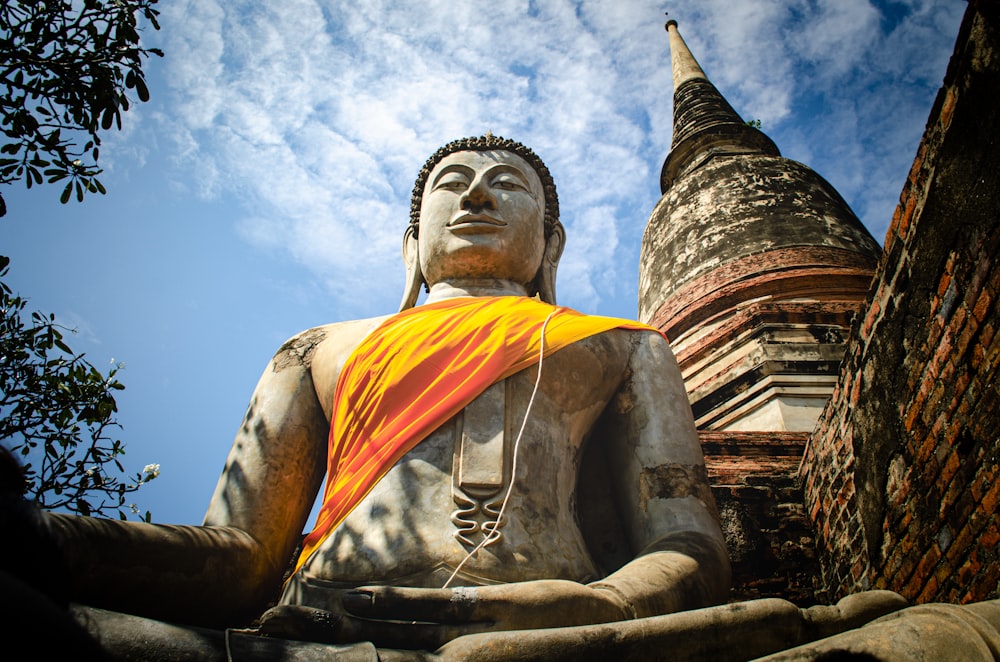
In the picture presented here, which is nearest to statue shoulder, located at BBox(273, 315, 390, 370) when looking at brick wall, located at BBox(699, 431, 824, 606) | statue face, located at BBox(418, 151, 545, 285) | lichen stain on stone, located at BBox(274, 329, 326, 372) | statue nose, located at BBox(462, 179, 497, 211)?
lichen stain on stone, located at BBox(274, 329, 326, 372)

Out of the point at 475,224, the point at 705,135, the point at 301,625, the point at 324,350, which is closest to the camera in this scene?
the point at 301,625

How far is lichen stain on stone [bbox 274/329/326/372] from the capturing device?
361cm

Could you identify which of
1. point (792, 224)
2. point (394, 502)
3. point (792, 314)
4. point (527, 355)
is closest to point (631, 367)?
point (527, 355)

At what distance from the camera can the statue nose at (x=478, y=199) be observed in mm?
4008

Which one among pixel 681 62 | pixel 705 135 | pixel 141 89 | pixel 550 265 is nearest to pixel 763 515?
pixel 550 265

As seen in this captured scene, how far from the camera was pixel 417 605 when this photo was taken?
78.3 inches

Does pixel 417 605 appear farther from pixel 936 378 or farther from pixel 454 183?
pixel 454 183

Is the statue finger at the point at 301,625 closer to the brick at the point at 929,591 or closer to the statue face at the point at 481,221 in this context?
the statue face at the point at 481,221

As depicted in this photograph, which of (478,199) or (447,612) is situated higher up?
(478,199)

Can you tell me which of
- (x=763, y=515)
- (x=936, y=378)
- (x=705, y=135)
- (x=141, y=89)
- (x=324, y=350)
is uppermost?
(x=705, y=135)

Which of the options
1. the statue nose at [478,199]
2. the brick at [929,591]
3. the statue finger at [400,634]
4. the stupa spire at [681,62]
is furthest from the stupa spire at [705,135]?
the statue finger at [400,634]

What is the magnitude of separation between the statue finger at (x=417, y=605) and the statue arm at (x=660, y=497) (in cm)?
49

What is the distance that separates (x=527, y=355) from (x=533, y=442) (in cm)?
37

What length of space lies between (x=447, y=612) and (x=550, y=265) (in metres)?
2.68
